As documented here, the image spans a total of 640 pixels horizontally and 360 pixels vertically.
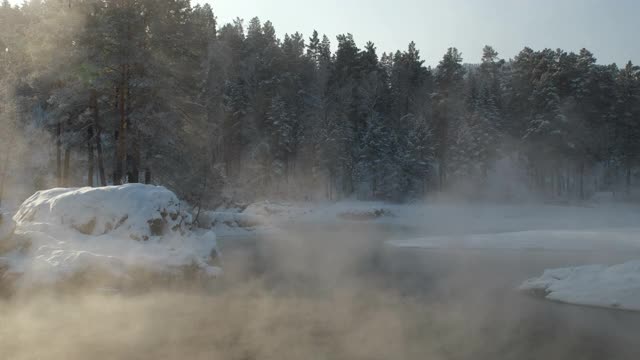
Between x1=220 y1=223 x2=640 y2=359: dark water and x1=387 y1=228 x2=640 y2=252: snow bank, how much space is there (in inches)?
72.7

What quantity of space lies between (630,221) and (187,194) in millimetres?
37312

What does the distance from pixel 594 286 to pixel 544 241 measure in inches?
650

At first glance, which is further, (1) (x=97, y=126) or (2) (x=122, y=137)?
(1) (x=97, y=126)

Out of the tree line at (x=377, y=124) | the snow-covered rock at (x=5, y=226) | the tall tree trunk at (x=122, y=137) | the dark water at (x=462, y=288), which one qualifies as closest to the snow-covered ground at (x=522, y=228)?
the dark water at (x=462, y=288)

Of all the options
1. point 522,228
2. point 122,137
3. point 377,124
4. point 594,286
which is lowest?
point 522,228

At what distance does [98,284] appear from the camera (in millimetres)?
18016

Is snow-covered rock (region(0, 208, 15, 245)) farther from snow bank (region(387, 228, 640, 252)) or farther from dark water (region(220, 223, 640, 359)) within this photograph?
snow bank (region(387, 228, 640, 252))

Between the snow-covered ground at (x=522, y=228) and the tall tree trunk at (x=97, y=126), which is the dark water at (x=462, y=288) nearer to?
the snow-covered ground at (x=522, y=228)

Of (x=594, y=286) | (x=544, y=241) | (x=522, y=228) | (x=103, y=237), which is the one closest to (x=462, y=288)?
(x=594, y=286)

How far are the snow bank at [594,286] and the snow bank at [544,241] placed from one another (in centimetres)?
1271

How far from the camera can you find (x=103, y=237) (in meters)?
20.5

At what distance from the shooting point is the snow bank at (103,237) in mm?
18328

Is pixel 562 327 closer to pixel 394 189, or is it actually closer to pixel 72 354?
pixel 72 354

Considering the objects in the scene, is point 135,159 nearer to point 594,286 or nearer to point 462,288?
point 462,288
